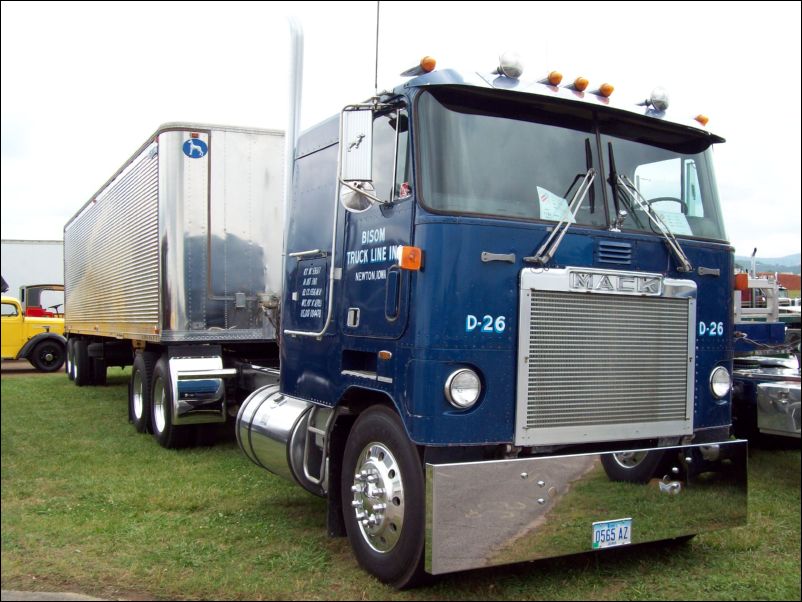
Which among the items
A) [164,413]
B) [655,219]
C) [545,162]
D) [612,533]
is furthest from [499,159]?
[164,413]

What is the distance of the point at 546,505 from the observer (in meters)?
4.29

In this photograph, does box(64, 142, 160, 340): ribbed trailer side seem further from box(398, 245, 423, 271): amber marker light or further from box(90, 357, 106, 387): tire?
box(398, 245, 423, 271): amber marker light

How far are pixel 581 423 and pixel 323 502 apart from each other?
2849mm

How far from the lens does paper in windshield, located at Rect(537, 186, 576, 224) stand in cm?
464

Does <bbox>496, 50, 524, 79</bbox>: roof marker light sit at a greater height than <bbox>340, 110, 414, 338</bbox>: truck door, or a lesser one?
greater

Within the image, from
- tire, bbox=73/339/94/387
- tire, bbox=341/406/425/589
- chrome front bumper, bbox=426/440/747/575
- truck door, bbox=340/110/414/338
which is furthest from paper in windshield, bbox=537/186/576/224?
tire, bbox=73/339/94/387

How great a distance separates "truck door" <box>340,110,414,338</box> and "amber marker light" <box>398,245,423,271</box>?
16 centimetres

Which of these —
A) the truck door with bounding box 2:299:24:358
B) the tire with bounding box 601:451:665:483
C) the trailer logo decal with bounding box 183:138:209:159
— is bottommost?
the tire with bounding box 601:451:665:483

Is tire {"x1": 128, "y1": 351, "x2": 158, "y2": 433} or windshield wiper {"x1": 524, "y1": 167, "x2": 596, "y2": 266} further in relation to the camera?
tire {"x1": 128, "y1": 351, "x2": 158, "y2": 433}

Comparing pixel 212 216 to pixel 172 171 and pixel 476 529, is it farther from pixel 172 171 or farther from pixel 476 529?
pixel 476 529

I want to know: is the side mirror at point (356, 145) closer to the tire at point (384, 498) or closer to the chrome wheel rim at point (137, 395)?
the tire at point (384, 498)

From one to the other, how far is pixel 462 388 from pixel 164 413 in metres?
5.56

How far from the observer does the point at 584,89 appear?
4859 millimetres

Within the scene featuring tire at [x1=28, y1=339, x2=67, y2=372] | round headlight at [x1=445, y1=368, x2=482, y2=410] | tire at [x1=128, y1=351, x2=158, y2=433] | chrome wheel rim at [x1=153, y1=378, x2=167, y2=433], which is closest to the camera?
tire at [x1=28, y1=339, x2=67, y2=372]
